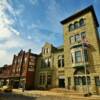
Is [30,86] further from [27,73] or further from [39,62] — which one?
[39,62]

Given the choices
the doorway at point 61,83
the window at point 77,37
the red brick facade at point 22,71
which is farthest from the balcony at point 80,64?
the red brick facade at point 22,71

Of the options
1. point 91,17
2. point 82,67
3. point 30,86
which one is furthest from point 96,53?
point 30,86

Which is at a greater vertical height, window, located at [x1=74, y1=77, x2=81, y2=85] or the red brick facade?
the red brick facade

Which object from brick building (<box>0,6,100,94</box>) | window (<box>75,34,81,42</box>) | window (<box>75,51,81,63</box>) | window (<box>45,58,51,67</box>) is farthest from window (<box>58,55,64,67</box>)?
window (<box>75,34,81,42</box>)

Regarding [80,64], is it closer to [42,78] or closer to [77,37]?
[77,37]

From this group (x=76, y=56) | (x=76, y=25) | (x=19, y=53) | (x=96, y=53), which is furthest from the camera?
(x=19, y=53)

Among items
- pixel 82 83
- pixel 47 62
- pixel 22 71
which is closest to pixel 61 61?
pixel 47 62

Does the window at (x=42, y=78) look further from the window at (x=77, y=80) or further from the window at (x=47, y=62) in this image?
the window at (x=77, y=80)

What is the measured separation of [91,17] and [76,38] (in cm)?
576

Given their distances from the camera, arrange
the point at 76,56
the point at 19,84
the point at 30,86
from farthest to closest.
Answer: the point at 19,84, the point at 30,86, the point at 76,56

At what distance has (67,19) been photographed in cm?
3541

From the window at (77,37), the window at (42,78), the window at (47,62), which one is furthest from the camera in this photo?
the window at (47,62)

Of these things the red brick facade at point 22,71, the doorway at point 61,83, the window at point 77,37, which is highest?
the window at point 77,37

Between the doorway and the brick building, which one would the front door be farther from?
the doorway
